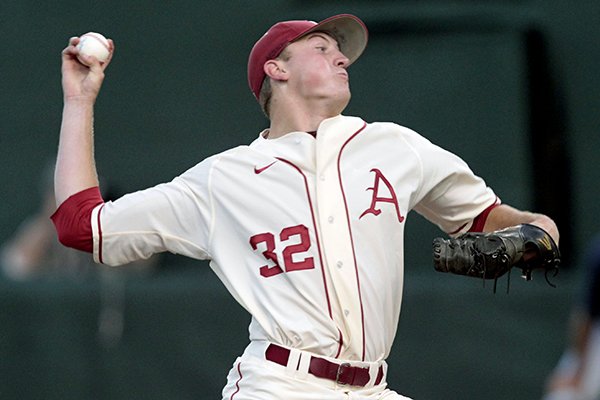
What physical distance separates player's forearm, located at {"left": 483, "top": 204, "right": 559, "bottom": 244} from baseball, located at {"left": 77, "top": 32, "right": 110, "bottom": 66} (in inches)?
53.7

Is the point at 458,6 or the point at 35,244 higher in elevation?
the point at 458,6

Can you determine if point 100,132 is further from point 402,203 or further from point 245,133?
point 402,203

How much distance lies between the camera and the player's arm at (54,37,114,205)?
3.87 m

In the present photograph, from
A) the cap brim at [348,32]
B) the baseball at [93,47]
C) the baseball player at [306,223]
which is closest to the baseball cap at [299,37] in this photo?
the cap brim at [348,32]

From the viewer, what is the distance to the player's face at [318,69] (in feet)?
13.3

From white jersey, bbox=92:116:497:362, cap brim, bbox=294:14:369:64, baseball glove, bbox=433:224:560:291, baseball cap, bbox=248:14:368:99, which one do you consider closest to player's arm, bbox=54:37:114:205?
white jersey, bbox=92:116:497:362

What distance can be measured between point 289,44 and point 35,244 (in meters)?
3.18

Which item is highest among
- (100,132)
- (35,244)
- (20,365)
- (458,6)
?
(458,6)

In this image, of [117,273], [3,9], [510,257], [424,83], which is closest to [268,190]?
[510,257]

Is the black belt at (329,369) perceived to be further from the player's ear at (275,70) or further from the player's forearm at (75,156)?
the player's ear at (275,70)

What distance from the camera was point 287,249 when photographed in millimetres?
3781

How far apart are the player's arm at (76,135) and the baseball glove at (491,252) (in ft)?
3.66

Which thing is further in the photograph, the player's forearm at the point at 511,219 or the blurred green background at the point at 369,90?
the blurred green background at the point at 369,90

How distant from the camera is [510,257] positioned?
12.3 feet
